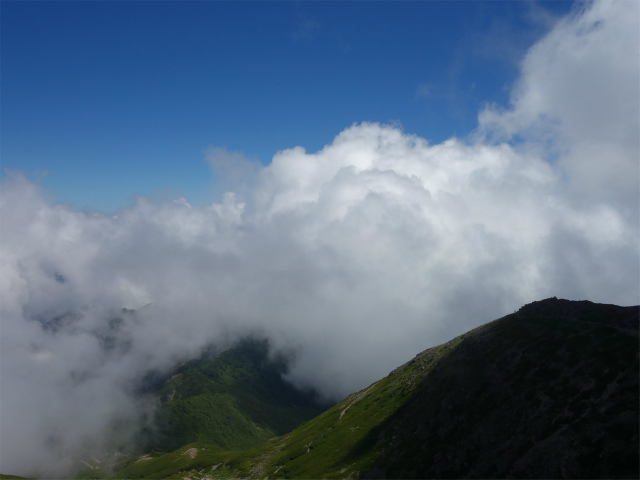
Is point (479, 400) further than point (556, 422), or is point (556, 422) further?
point (479, 400)

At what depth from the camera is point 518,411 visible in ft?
284

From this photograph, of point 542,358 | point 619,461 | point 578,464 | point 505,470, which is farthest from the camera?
point 542,358

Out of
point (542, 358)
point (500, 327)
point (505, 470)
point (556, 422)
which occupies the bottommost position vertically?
point (505, 470)

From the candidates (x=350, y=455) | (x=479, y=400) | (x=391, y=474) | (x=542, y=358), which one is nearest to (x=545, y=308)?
(x=542, y=358)

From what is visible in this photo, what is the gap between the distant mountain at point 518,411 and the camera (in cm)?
6938

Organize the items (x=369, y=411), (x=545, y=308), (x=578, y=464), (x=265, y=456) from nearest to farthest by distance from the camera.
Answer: (x=578, y=464)
(x=545, y=308)
(x=369, y=411)
(x=265, y=456)

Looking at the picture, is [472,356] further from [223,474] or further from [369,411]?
[223,474]

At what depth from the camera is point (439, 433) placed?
10025 cm

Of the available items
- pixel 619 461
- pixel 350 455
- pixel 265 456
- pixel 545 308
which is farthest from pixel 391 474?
pixel 265 456

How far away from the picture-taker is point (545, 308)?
116m

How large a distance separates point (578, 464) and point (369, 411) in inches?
3607

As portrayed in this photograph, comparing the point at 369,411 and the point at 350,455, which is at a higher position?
the point at 369,411

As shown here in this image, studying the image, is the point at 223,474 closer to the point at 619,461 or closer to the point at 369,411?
the point at 369,411

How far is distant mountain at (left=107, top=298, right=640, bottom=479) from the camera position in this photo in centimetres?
6938
